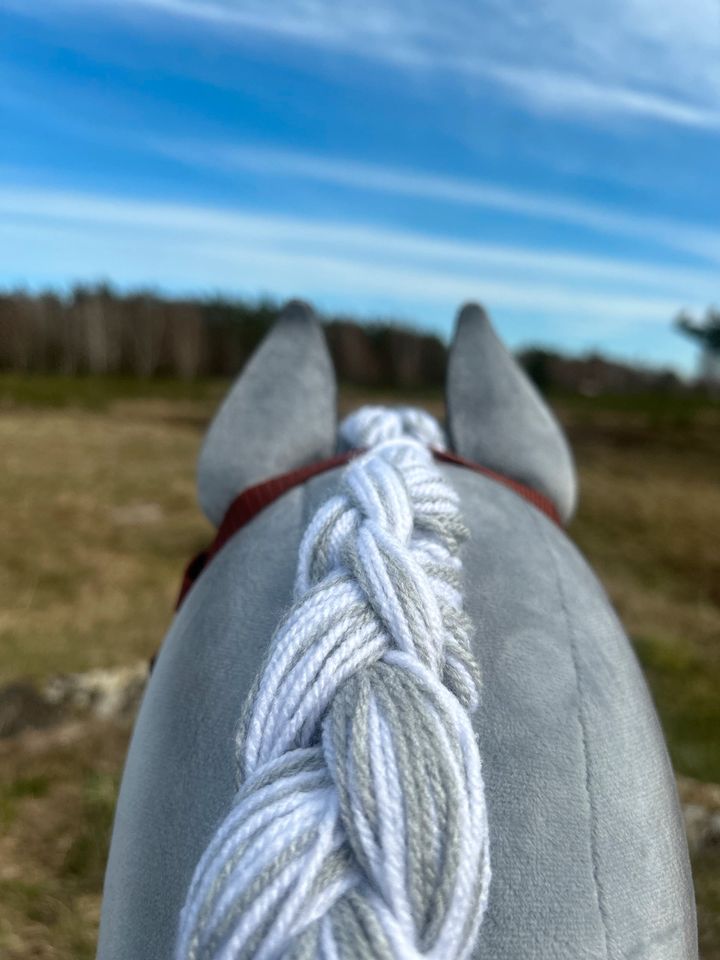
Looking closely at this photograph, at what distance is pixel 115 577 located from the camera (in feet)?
9.62

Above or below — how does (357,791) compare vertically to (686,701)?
above

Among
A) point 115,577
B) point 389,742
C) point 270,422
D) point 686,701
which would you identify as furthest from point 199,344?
point 389,742

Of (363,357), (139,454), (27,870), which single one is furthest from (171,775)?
(363,357)

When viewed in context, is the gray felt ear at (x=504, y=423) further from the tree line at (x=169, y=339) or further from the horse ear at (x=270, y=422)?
the tree line at (x=169, y=339)

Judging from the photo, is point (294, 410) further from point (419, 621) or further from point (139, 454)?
point (139, 454)

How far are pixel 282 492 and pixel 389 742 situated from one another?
0.52 metres

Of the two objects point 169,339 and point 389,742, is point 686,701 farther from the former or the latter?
point 169,339

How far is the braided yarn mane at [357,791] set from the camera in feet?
1.64

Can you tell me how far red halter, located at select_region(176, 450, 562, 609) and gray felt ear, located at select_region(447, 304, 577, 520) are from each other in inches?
1.1

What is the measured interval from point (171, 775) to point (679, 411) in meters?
6.75

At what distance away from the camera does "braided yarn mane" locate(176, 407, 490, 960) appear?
50 centimetres

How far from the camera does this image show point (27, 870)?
5.12ft

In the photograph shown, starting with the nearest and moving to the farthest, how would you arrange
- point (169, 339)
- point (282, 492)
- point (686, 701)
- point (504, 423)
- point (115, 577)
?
point (282, 492)
point (504, 423)
point (686, 701)
point (115, 577)
point (169, 339)

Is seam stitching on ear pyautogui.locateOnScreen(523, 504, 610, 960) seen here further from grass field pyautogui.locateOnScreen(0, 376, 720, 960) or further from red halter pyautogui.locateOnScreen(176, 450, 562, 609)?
grass field pyautogui.locateOnScreen(0, 376, 720, 960)
